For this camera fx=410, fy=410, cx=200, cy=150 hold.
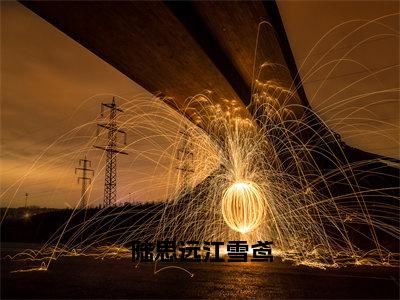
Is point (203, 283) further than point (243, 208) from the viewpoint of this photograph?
No

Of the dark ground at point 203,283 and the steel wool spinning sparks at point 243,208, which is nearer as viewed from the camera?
the dark ground at point 203,283

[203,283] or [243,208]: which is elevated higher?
[243,208]

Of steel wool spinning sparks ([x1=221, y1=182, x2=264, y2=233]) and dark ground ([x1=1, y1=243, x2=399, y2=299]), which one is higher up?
steel wool spinning sparks ([x1=221, y1=182, x2=264, y2=233])

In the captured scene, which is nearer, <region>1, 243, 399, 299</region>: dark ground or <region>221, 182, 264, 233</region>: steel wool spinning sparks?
<region>1, 243, 399, 299</region>: dark ground

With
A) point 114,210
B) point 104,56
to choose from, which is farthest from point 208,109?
point 114,210
